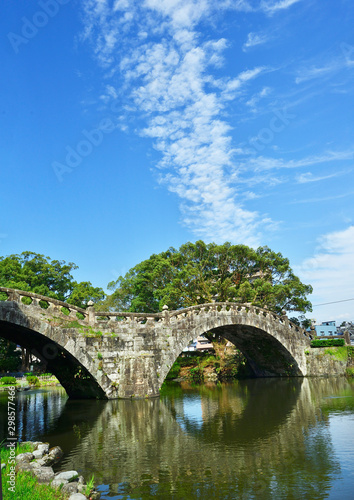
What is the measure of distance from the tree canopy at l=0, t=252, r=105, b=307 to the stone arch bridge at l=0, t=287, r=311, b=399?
61.6 ft

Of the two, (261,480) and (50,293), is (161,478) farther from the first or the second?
(50,293)

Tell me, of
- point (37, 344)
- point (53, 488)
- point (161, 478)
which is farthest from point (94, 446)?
point (37, 344)

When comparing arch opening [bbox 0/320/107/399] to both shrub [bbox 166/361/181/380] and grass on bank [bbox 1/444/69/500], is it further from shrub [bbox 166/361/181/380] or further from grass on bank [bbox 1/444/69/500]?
shrub [bbox 166/361/181/380]

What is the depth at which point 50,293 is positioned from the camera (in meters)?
41.0

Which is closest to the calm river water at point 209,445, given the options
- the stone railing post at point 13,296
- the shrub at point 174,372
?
the stone railing post at point 13,296

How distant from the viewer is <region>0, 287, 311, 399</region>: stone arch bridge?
18.8 m

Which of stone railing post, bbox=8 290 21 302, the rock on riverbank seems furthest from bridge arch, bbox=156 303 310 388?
the rock on riverbank

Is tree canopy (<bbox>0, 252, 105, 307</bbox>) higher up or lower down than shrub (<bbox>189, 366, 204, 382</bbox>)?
higher up

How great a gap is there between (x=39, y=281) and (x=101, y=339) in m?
24.9

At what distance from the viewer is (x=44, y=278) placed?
44094 millimetres

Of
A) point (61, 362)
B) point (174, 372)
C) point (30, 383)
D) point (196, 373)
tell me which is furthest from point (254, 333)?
point (30, 383)

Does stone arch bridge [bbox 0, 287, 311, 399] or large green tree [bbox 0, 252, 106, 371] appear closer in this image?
stone arch bridge [bbox 0, 287, 311, 399]

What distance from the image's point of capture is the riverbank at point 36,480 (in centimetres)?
644

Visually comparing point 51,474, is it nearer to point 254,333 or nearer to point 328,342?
point 254,333
